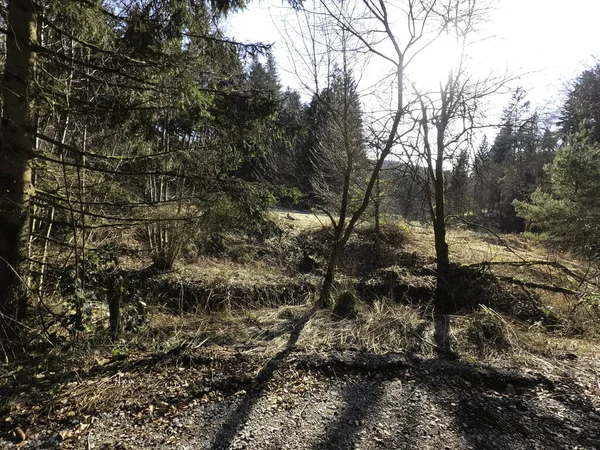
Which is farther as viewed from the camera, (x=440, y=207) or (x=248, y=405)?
(x=440, y=207)

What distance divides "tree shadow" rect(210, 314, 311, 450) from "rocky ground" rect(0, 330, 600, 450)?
0.03 ft

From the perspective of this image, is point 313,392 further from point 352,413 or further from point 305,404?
point 352,413

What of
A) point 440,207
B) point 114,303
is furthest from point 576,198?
point 114,303

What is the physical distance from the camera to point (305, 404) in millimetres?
2812

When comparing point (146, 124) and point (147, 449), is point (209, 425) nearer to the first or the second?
point (147, 449)

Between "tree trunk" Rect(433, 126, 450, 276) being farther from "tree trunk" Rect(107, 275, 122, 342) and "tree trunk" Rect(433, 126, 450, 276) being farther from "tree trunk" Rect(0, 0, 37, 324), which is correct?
"tree trunk" Rect(0, 0, 37, 324)

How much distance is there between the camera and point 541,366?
11.5 feet

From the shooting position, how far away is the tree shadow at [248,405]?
2352mm

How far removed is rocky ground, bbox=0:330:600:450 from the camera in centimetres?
237

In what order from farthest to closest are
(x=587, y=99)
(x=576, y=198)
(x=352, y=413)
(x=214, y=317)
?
(x=587, y=99), (x=576, y=198), (x=214, y=317), (x=352, y=413)

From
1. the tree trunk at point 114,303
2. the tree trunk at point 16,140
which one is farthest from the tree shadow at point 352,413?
the tree trunk at point 16,140

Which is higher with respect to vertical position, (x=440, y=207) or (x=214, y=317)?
(x=440, y=207)

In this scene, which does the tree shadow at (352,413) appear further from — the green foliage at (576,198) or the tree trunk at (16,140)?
the green foliage at (576,198)

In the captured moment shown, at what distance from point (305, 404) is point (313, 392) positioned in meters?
0.20
